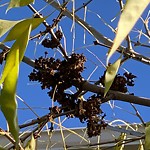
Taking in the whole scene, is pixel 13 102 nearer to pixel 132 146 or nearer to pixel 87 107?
pixel 87 107

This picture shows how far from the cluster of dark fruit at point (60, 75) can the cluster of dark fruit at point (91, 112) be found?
1.3 inches

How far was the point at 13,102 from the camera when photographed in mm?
498

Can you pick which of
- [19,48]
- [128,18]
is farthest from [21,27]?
[128,18]

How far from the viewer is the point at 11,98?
50 centimetres

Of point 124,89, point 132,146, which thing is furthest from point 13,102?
point 132,146

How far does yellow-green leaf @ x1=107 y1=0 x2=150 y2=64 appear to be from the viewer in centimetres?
33

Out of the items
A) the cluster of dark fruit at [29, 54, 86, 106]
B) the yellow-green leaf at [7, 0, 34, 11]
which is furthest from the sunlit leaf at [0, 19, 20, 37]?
the cluster of dark fruit at [29, 54, 86, 106]

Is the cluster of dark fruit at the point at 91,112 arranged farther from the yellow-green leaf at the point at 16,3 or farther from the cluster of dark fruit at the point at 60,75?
the yellow-green leaf at the point at 16,3

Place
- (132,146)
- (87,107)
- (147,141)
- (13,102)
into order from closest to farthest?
(13,102)
(147,141)
(87,107)
(132,146)

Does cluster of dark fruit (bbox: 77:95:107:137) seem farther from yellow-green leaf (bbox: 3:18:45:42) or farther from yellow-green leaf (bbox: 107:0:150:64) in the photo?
yellow-green leaf (bbox: 107:0:150:64)

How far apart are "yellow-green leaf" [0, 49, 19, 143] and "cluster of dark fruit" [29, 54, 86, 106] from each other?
0.26 m

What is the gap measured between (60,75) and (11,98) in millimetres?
278

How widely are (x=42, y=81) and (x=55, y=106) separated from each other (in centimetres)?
5

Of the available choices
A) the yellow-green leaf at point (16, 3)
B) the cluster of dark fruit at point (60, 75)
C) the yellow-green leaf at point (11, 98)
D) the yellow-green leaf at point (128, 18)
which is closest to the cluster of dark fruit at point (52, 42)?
the cluster of dark fruit at point (60, 75)
